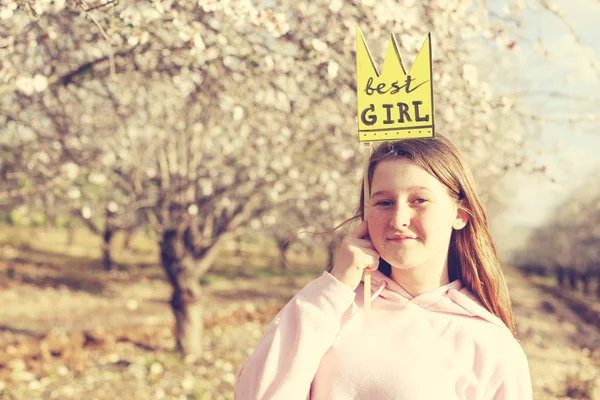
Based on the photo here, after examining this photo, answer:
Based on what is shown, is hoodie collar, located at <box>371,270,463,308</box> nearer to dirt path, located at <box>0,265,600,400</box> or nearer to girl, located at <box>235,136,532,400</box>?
girl, located at <box>235,136,532,400</box>

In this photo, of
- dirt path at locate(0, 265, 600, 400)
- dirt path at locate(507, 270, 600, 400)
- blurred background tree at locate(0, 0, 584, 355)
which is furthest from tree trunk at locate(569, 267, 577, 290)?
blurred background tree at locate(0, 0, 584, 355)

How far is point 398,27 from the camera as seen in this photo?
3.62 metres

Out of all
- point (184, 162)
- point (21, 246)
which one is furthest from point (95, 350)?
point (21, 246)

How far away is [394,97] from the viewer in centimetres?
190

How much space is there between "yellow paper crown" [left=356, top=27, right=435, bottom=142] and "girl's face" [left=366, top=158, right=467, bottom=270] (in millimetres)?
118

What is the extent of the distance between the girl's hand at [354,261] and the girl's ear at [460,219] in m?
0.29

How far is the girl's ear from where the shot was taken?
6.20 ft

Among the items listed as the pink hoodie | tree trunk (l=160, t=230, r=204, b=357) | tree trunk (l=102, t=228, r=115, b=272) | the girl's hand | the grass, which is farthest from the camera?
tree trunk (l=102, t=228, r=115, b=272)

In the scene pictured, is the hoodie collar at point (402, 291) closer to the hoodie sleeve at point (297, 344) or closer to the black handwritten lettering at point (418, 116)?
the hoodie sleeve at point (297, 344)

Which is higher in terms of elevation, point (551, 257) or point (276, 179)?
point (276, 179)

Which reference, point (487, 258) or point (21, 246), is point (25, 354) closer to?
point (487, 258)

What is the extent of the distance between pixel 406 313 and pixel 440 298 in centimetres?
12

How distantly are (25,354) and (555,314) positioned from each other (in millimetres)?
16079

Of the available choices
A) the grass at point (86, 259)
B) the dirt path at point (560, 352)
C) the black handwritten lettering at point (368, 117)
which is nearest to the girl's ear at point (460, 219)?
the black handwritten lettering at point (368, 117)
